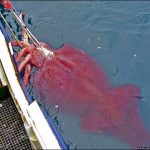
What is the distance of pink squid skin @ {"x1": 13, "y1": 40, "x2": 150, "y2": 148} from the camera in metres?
6.68

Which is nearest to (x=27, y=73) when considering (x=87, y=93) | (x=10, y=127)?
(x=87, y=93)

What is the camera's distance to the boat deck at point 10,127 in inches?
237

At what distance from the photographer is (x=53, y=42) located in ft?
28.5

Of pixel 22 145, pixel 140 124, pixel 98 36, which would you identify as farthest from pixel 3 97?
pixel 98 36

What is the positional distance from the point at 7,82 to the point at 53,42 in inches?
103

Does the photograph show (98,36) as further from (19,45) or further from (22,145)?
(22,145)

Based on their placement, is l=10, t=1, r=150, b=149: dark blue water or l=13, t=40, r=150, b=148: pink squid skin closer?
l=13, t=40, r=150, b=148: pink squid skin

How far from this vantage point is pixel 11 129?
6.18 meters

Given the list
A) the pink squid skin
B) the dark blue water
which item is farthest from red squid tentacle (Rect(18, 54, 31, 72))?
the dark blue water

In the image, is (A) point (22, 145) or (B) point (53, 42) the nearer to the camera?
(A) point (22, 145)

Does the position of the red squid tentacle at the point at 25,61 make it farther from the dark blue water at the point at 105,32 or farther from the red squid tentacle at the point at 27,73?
the dark blue water at the point at 105,32

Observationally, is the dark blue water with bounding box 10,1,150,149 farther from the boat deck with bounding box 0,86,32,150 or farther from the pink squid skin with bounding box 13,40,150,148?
the boat deck with bounding box 0,86,32,150

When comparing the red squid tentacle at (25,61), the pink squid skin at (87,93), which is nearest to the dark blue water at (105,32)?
the pink squid skin at (87,93)

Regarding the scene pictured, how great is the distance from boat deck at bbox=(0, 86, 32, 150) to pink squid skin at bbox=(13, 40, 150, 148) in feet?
3.60
